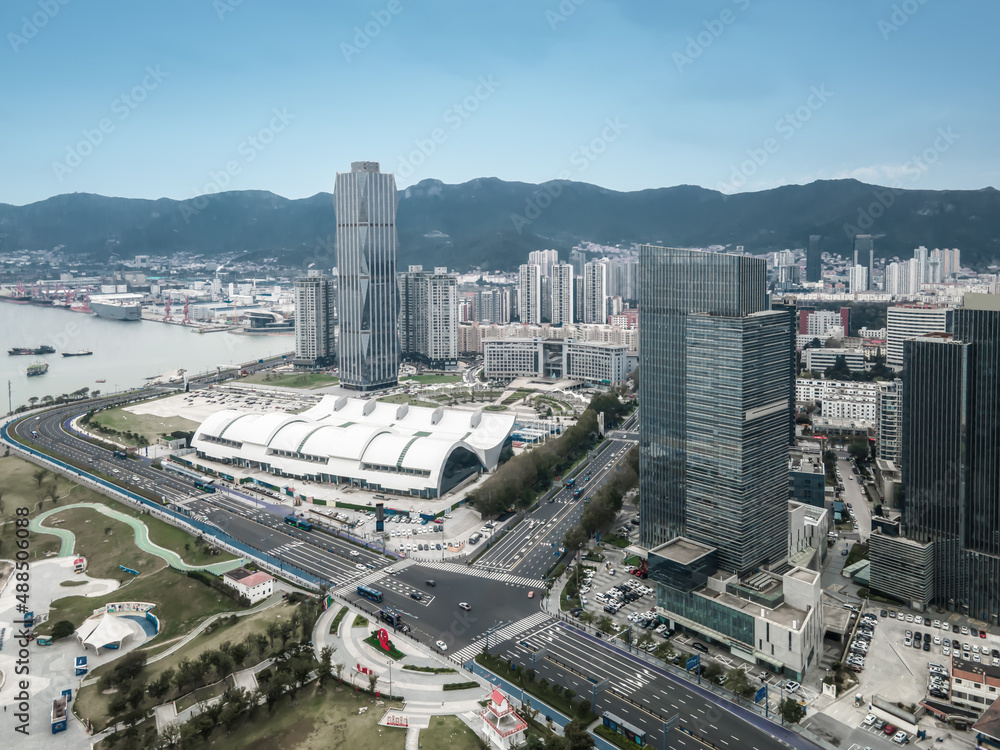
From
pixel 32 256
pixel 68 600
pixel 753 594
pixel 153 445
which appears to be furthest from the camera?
pixel 32 256

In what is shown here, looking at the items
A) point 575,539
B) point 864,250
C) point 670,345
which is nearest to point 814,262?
point 864,250

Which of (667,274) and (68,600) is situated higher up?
(667,274)

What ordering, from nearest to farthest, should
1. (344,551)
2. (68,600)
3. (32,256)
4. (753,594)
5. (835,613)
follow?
(753,594), (835,613), (68,600), (344,551), (32,256)

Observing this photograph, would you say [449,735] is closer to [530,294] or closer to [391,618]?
[391,618]

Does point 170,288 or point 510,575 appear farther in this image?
point 170,288

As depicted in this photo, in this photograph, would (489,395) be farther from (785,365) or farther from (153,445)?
(785,365)

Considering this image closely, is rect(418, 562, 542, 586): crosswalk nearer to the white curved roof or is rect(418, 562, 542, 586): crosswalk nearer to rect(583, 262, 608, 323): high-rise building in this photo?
the white curved roof

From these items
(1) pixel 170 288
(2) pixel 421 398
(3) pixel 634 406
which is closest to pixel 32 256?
(1) pixel 170 288
